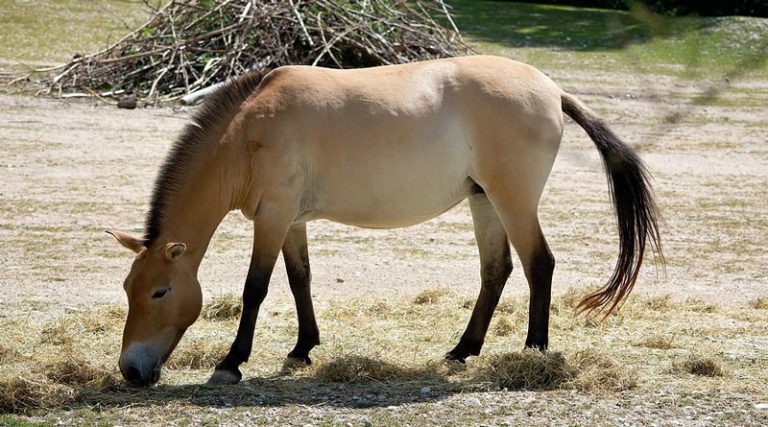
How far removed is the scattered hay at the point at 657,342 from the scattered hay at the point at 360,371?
4.56ft

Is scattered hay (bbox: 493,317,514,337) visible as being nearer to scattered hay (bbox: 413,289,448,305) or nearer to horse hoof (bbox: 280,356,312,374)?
scattered hay (bbox: 413,289,448,305)

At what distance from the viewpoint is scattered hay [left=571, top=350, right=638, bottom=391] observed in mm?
5340

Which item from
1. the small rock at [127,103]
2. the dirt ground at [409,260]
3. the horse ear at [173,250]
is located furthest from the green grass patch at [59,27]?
the horse ear at [173,250]

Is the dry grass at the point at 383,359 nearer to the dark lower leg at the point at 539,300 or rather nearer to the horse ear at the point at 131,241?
the dark lower leg at the point at 539,300

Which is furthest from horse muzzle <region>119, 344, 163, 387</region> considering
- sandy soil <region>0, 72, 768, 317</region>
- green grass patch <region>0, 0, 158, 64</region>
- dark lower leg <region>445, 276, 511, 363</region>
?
green grass patch <region>0, 0, 158, 64</region>

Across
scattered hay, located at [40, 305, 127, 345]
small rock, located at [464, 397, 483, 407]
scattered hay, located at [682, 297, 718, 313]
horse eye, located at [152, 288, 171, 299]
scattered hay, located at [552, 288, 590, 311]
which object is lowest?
scattered hay, located at [682, 297, 718, 313]

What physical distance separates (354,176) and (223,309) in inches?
62.9

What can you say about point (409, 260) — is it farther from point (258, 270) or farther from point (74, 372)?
point (74, 372)

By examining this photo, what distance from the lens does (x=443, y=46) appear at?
1680 centimetres

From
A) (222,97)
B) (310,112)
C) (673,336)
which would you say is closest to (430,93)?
(310,112)

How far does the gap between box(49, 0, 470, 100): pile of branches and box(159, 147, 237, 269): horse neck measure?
9.90m

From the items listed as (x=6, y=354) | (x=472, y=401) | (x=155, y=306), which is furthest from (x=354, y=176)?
(x=6, y=354)

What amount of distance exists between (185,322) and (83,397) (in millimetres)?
613

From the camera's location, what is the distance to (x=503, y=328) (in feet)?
21.5
